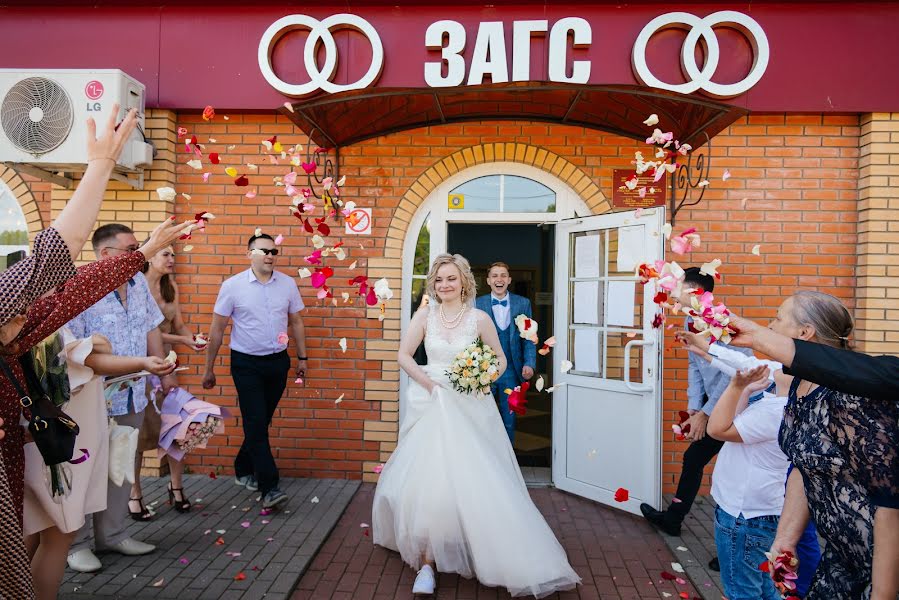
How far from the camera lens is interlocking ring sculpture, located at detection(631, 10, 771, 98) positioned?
173 inches

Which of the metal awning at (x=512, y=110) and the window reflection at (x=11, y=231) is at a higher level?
the metal awning at (x=512, y=110)

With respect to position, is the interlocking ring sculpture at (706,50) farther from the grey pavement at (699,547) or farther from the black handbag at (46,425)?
the black handbag at (46,425)

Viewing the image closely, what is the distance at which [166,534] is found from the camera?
4059 millimetres

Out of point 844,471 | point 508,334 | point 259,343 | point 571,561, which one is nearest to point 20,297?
point 844,471

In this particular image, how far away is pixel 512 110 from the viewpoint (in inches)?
199

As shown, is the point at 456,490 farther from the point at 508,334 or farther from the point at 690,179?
the point at 690,179

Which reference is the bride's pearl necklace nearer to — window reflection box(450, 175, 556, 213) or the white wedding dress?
the white wedding dress

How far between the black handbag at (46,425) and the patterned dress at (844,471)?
280cm

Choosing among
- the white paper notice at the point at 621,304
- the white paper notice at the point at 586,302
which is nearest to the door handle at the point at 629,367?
the white paper notice at the point at 621,304

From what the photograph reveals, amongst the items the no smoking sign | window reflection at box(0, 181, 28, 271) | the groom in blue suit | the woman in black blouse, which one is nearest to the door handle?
the groom in blue suit

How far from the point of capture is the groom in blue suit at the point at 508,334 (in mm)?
5477

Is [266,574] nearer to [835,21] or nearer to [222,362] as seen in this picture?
[222,362]

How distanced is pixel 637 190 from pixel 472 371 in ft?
8.96

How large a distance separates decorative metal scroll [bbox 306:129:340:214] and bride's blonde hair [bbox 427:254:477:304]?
172cm
